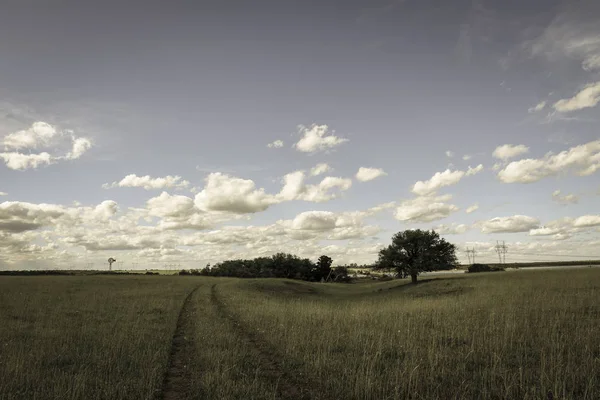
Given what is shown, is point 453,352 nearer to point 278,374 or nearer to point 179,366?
point 278,374

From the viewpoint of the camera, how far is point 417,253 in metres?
53.7

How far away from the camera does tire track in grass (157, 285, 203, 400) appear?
8.50 meters

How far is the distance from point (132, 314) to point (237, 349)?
12.9m

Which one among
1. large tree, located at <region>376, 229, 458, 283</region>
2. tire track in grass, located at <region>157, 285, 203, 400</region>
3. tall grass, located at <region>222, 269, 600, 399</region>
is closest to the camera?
tall grass, located at <region>222, 269, 600, 399</region>

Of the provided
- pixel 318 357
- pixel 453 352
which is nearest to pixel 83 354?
pixel 318 357

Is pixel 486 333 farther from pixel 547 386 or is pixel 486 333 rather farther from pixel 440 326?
pixel 547 386

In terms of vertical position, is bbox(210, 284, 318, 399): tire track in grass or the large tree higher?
the large tree

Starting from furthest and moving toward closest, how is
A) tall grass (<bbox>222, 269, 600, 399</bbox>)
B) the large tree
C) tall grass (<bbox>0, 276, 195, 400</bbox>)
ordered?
the large tree < tall grass (<bbox>0, 276, 195, 400</bbox>) < tall grass (<bbox>222, 269, 600, 399</bbox>)

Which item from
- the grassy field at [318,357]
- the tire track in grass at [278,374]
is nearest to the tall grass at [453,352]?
the grassy field at [318,357]

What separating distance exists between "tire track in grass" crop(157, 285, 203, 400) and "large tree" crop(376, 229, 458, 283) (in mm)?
40760

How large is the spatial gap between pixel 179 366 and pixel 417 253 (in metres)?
47.9

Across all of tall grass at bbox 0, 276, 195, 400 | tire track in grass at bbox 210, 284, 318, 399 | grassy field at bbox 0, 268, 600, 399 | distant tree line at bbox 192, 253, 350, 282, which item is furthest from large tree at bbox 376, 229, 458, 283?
distant tree line at bbox 192, 253, 350, 282

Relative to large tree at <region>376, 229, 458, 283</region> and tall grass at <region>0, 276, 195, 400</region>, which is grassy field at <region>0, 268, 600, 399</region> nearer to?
tall grass at <region>0, 276, 195, 400</region>

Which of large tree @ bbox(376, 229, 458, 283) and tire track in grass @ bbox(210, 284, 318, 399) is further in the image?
large tree @ bbox(376, 229, 458, 283)
